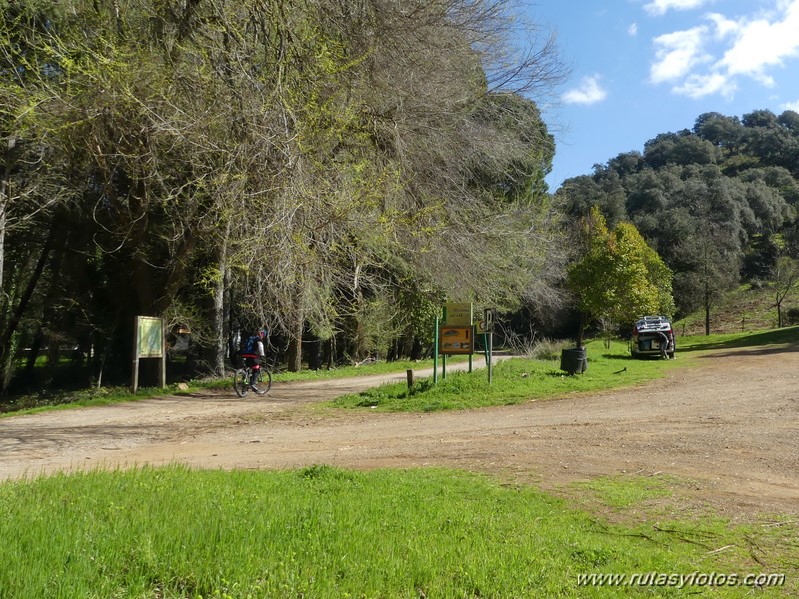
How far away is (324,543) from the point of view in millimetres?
4465

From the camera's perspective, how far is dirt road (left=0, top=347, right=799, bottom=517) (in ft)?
25.7

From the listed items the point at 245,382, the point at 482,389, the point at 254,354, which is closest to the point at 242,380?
the point at 245,382

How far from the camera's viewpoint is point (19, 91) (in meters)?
12.2

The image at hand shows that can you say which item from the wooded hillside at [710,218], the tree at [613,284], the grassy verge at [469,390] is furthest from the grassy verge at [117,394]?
the wooded hillside at [710,218]

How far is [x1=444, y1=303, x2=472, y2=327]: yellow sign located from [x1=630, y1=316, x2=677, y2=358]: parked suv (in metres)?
14.1

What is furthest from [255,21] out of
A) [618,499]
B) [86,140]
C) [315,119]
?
[618,499]

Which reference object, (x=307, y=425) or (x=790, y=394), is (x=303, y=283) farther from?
(x=790, y=394)

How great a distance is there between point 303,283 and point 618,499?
24.0 ft

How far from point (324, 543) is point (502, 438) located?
609cm

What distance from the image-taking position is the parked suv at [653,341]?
27.6 meters

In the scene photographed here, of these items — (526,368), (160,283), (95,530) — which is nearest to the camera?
(95,530)

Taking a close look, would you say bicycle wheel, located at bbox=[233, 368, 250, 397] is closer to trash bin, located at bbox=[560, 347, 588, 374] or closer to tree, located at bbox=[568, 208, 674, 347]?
trash bin, located at bbox=[560, 347, 588, 374]

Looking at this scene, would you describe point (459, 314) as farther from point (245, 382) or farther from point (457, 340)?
point (245, 382)

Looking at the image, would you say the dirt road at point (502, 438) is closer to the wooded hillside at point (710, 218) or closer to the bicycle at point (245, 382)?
the bicycle at point (245, 382)
